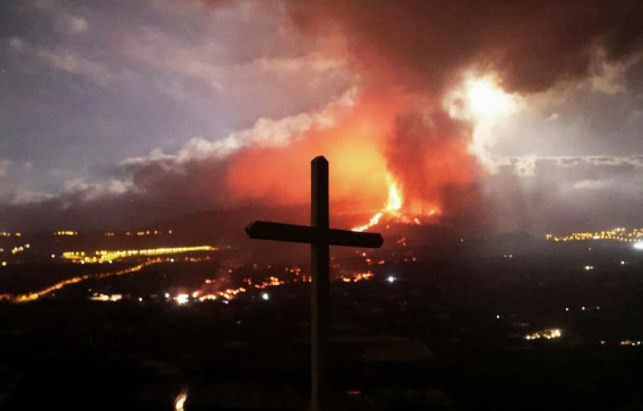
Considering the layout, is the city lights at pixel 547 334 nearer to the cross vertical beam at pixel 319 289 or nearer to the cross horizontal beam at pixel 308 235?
the cross horizontal beam at pixel 308 235

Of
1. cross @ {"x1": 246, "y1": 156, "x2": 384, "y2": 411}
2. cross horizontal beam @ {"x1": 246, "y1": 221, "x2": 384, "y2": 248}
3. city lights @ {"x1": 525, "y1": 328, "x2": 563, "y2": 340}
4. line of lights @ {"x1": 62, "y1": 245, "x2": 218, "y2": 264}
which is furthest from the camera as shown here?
line of lights @ {"x1": 62, "y1": 245, "x2": 218, "y2": 264}

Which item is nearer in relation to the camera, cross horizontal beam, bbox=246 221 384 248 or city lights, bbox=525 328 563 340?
cross horizontal beam, bbox=246 221 384 248

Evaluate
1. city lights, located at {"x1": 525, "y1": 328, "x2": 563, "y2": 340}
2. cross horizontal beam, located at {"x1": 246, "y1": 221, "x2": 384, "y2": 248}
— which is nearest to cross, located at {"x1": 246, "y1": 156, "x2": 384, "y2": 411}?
cross horizontal beam, located at {"x1": 246, "y1": 221, "x2": 384, "y2": 248}

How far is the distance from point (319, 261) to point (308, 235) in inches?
12.3

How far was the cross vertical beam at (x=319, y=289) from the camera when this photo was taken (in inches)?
178

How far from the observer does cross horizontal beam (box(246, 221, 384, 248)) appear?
13.6 ft

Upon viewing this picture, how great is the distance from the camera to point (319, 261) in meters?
4.71

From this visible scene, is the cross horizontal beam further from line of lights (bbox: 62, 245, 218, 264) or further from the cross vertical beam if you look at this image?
line of lights (bbox: 62, 245, 218, 264)

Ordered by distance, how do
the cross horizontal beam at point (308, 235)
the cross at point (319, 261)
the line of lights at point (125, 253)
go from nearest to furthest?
the cross horizontal beam at point (308, 235) → the cross at point (319, 261) → the line of lights at point (125, 253)

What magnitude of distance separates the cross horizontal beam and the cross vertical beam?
0.06 metres

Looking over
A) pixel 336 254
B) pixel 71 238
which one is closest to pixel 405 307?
pixel 336 254

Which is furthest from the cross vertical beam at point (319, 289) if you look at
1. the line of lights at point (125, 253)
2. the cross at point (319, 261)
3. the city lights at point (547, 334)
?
the line of lights at point (125, 253)

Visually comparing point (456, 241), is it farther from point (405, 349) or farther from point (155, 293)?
point (405, 349)

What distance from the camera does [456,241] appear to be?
87.1 metres
